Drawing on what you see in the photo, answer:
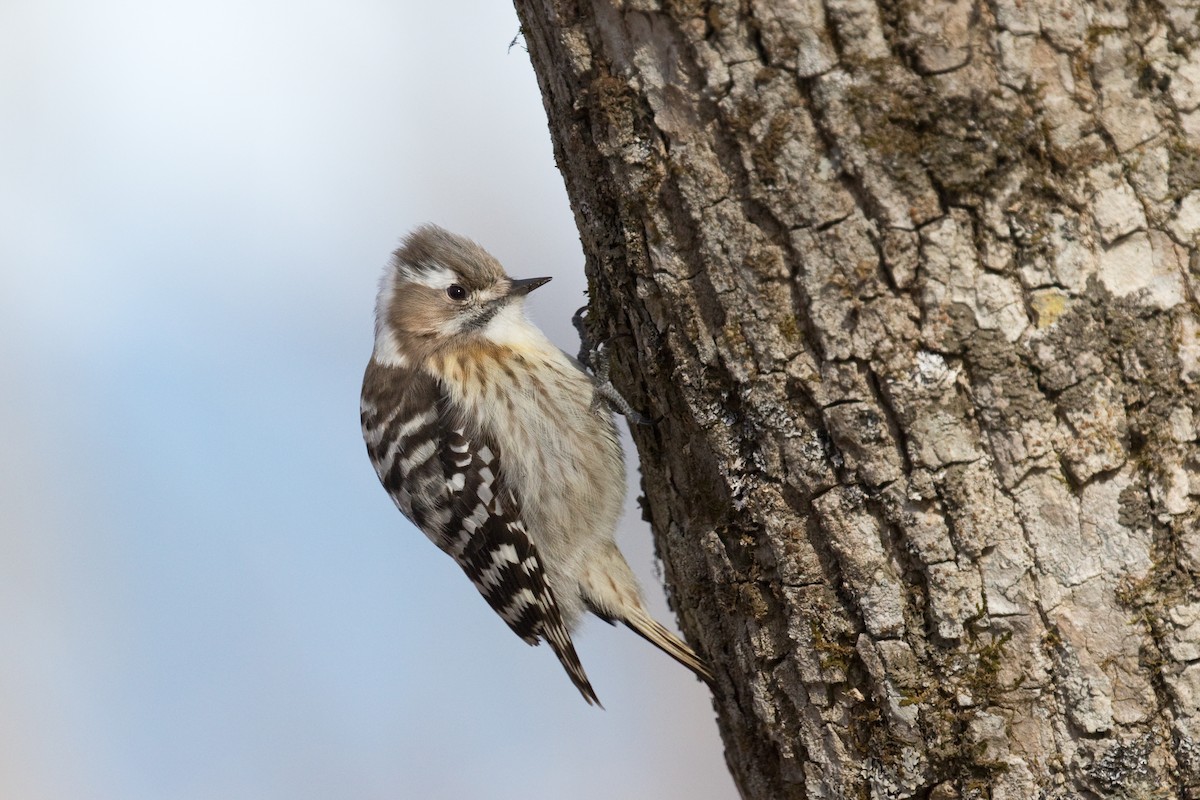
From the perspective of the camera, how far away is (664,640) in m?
3.73

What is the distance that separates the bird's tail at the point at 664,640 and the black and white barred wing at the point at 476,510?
0.30 m

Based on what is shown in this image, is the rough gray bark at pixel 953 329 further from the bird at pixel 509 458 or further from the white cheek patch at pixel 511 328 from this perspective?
the white cheek patch at pixel 511 328

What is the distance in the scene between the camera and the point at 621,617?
4.21 m

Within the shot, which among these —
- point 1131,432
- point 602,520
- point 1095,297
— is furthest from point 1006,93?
point 602,520

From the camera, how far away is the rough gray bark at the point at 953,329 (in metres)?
1.92

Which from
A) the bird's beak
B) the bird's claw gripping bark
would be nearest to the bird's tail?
the bird's claw gripping bark

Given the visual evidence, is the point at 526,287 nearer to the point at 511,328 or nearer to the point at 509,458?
the point at 511,328

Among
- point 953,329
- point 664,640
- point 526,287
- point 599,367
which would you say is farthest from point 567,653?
point 953,329

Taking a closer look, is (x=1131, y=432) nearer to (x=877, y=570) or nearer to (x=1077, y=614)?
(x=1077, y=614)

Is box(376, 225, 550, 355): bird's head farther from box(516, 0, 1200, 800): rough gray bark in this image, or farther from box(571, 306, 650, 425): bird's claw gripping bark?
box(516, 0, 1200, 800): rough gray bark

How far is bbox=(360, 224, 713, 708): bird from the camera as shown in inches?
163

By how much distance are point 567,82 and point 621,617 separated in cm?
246

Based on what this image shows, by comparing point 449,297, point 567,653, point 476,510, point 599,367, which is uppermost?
point 449,297

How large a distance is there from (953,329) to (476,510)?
2.52 metres
